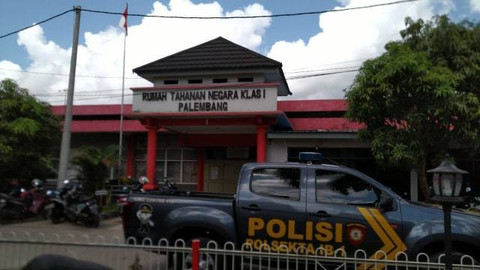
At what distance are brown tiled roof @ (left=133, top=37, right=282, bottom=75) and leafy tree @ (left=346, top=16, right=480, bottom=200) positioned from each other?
589 centimetres

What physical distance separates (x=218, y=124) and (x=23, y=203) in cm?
694

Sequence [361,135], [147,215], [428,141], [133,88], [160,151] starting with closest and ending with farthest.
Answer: [147,215]
[428,141]
[361,135]
[133,88]
[160,151]

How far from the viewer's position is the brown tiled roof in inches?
692

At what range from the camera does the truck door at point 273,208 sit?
5879 mm

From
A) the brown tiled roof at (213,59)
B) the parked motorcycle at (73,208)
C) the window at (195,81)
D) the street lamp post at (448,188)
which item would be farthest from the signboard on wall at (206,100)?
the street lamp post at (448,188)

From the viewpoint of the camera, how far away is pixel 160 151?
66.1 ft

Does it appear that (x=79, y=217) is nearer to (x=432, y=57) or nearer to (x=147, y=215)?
(x=147, y=215)

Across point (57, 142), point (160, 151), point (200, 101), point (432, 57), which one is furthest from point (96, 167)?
point (432, 57)

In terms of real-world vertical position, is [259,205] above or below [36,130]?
below

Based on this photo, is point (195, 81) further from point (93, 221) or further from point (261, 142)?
point (93, 221)

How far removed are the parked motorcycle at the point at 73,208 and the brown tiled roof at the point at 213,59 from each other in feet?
24.7

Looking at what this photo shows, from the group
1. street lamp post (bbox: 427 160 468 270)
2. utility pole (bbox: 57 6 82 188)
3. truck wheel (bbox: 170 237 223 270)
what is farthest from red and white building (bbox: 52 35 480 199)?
street lamp post (bbox: 427 160 468 270)

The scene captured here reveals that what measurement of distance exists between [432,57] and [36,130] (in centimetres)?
1204

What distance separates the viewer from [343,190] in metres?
6.03
